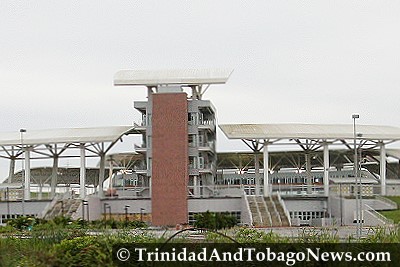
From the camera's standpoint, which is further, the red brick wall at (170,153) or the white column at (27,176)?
the white column at (27,176)

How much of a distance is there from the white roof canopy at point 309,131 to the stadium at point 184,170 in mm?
85

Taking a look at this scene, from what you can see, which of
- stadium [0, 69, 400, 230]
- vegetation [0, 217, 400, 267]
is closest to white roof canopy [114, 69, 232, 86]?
stadium [0, 69, 400, 230]

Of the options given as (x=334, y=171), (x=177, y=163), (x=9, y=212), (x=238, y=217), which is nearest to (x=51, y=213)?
(x=9, y=212)

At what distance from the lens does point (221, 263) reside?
39.0 ft

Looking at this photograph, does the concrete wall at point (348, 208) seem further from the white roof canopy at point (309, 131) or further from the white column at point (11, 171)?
the white column at point (11, 171)

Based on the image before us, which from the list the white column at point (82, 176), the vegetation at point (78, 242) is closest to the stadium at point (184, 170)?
the white column at point (82, 176)

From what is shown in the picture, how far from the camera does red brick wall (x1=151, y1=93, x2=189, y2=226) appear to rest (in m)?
60.5

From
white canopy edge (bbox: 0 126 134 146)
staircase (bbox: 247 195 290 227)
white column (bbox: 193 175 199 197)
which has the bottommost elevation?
staircase (bbox: 247 195 290 227)

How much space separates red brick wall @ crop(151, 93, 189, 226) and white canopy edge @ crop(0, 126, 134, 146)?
14.5 ft

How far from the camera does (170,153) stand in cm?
6106

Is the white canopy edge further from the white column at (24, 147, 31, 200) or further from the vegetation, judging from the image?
the vegetation

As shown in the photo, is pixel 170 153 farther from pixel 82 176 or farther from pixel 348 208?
pixel 348 208

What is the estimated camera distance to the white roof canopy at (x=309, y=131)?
6234 cm

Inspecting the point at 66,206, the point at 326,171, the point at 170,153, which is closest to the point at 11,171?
the point at 66,206
